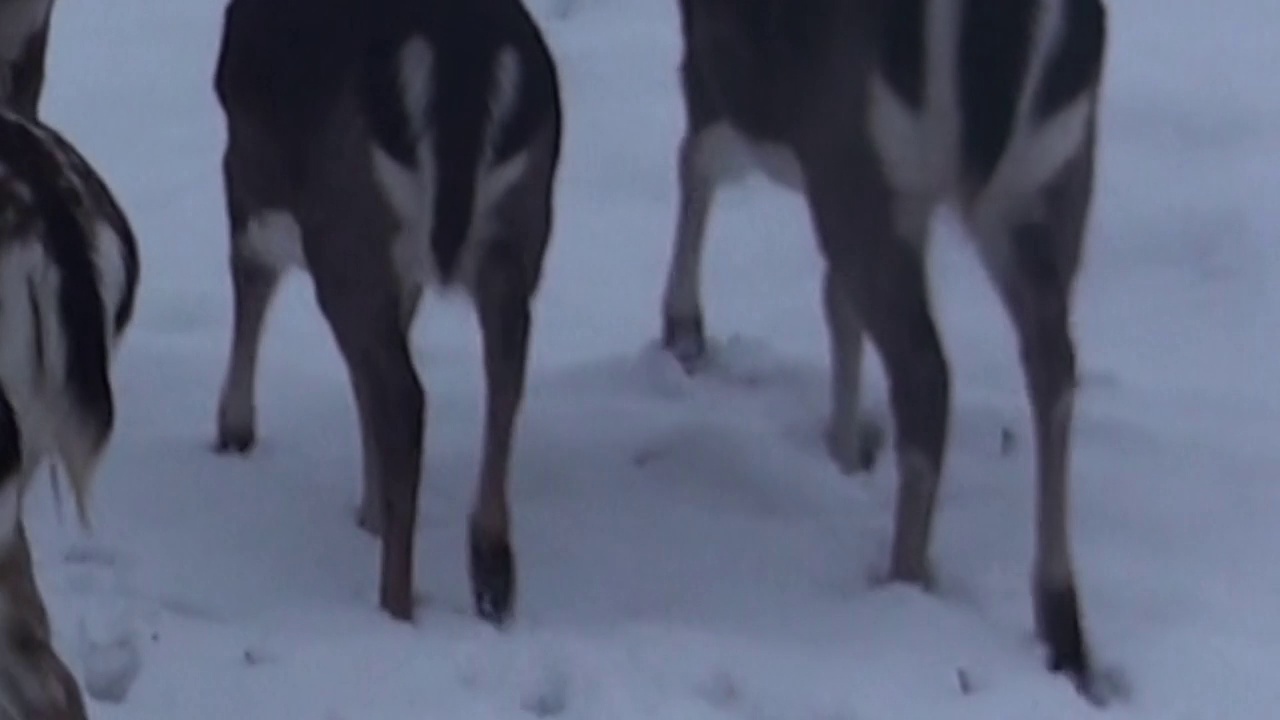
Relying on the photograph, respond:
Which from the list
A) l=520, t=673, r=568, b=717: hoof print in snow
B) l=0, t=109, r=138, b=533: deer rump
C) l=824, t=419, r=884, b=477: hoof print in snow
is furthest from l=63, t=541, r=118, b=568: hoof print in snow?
l=824, t=419, r=884, b=477: hoof print in snow

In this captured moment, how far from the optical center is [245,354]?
24.2 feet

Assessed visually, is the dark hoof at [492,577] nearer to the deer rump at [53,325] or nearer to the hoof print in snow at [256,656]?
the hoof print in snow at [256,656]

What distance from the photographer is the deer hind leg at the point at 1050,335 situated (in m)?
6.48

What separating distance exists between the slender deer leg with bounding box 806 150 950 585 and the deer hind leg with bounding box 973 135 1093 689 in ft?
0.47

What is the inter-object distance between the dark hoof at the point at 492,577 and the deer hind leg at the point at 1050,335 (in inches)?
39.2

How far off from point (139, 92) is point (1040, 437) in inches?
180

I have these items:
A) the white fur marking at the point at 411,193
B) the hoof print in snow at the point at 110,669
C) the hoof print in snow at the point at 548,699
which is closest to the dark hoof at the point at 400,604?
the hoof print in snow at the point at 548,699

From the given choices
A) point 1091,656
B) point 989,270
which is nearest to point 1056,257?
point 989,270

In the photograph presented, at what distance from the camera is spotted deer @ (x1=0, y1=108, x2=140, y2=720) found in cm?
517

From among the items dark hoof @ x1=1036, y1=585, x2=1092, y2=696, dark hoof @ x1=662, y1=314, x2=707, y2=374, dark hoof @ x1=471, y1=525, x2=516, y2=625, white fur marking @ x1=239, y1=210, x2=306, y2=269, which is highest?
white fur marking @ x1=239, y1=210, x2=306, y2=269

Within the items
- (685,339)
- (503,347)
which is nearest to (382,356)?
(503,347)

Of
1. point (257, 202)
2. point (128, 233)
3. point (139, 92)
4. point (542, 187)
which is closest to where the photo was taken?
point (128, 233)

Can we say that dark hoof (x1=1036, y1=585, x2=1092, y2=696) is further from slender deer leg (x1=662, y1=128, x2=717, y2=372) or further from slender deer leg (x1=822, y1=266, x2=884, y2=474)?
slender deer leg (x1=662, y1=128, x2=717, y2=372)

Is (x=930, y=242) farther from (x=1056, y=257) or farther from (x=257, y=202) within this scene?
(x=257, y=202)
